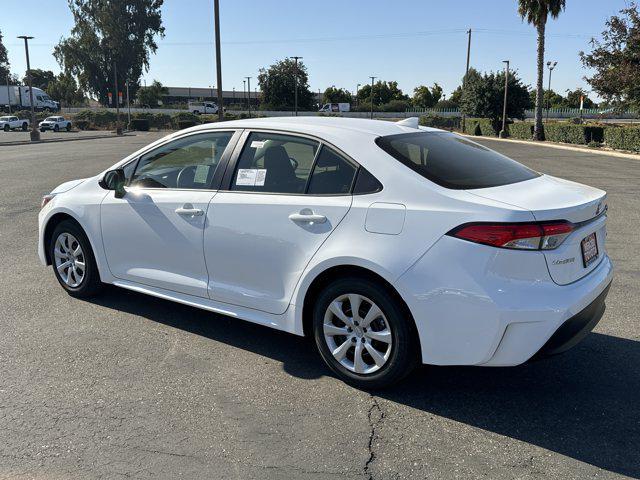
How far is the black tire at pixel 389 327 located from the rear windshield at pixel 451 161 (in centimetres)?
73

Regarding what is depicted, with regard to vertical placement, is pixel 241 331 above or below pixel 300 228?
below

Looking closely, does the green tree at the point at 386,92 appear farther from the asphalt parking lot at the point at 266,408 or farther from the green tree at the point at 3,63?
the asphalt parking lot at the point at 266,408

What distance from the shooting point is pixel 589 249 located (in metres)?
3.37

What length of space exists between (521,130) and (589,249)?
43.3 meters

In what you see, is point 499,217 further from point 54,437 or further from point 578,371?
point 54,437

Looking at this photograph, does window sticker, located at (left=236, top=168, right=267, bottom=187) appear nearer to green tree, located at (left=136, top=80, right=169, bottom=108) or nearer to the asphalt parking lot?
the asphalt parking lot

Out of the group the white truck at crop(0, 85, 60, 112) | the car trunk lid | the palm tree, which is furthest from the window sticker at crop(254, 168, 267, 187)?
the white truck at crop(0, 85, 60, 112)

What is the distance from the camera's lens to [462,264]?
2992 mm

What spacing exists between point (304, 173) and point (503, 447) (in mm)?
2010

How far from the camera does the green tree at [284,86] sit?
83.8 metres

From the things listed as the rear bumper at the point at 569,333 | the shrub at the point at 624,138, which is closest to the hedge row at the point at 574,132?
the shrub at the point at 624,138

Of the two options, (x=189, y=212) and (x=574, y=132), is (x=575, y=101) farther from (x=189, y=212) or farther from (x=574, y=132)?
(x=189, y=212)

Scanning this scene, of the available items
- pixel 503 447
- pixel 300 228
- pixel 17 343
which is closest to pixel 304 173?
pixel 300 228

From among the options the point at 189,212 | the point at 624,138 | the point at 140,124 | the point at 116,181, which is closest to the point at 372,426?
the point at 189,212
